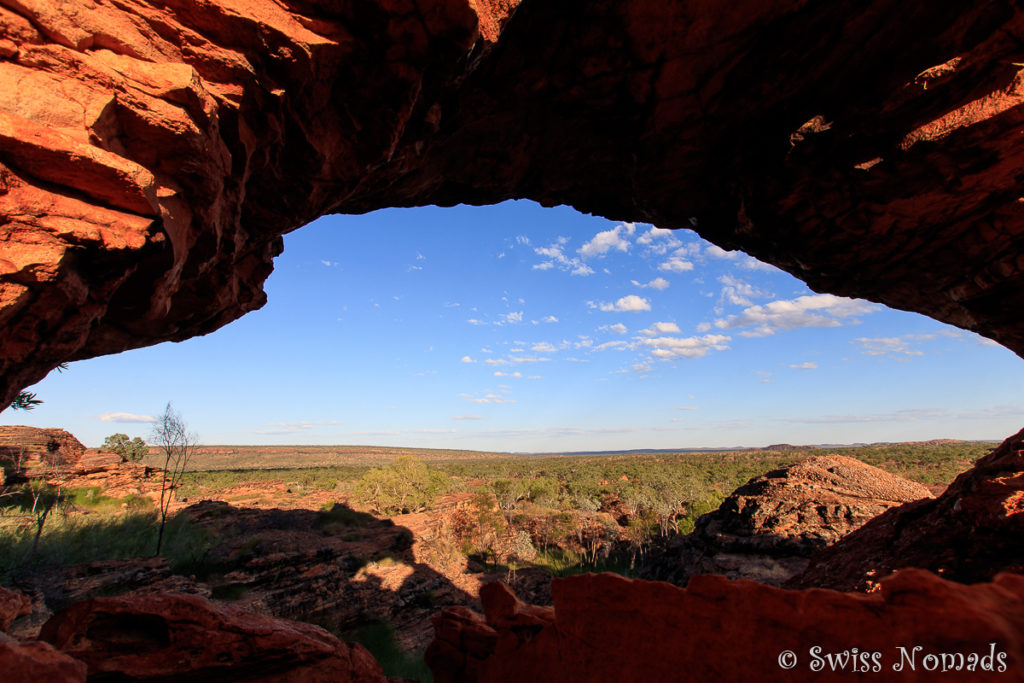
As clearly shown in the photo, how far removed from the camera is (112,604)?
16.2 feet

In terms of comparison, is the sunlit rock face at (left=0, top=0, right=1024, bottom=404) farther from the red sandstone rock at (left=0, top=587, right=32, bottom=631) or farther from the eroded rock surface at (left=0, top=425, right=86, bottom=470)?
the eroded rock surface at (left=0, top=425, right=86, bottom=470)

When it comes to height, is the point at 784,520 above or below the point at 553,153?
below

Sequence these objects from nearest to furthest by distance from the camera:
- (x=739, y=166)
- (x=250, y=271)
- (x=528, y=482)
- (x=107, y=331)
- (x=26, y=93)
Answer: (x=26, y=93) → (x=107, y=331) → (x=739, y=166) → (x=250, y=271) → (x=528, y=482)

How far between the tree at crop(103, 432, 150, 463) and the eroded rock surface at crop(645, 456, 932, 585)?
144ft

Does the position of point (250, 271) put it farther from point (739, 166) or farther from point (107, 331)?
point (739, 166)

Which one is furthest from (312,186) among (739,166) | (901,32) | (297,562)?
(297,562)

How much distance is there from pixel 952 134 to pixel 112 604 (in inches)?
565

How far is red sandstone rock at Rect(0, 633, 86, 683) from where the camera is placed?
114 inches

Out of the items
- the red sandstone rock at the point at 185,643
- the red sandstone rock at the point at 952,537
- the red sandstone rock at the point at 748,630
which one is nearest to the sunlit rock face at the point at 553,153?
the red sandstone rock at the point at 748,630

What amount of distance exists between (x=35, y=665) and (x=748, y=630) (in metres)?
5.80
